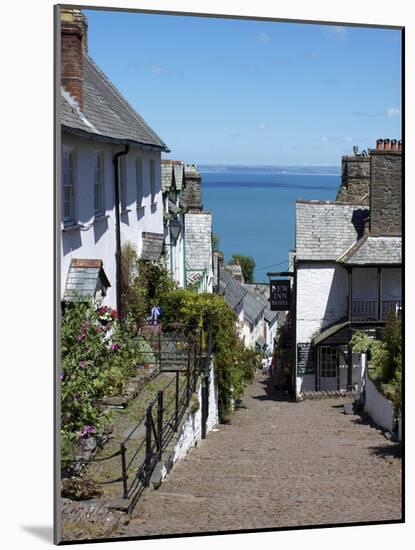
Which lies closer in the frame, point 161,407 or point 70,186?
point 70,186

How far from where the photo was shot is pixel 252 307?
12305mm

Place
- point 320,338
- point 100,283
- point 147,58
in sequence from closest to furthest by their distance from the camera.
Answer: point 147,58 < point 100,283 < point 320,338

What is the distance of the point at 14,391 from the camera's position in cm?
911

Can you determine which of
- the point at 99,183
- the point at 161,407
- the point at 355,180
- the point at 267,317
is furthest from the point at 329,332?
the point at 99,183

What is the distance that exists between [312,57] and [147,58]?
147 cm

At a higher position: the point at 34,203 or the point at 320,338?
the point at 34,203

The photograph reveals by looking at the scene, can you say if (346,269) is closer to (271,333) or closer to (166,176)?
(166,176)

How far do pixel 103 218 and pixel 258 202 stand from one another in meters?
1.48

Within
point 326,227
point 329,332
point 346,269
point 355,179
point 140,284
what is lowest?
point 329,332

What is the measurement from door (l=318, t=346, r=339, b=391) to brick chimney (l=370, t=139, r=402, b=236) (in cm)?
113

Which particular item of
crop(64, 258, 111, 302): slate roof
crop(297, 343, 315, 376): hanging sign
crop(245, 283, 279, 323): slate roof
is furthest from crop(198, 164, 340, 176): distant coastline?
crop(297, 343, 315, 376): hanging sign

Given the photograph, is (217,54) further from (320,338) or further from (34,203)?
(320,338)

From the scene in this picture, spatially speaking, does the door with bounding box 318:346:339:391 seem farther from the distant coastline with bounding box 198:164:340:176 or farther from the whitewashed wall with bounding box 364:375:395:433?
the distant coastline with bounding box 198:164:340:176

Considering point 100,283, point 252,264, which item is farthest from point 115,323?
point 252,264
